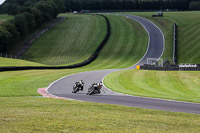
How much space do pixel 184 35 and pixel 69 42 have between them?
28.7m

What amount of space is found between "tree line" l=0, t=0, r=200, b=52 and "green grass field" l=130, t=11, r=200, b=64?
3295 centimetres

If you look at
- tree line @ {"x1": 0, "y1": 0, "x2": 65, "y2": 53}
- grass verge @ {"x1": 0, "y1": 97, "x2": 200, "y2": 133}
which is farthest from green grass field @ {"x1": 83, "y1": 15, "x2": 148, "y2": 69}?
grass verge @ {"x1": 0, "y1": 97, "x2": 200, "y2": 133}

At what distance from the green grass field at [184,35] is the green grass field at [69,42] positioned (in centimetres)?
1642

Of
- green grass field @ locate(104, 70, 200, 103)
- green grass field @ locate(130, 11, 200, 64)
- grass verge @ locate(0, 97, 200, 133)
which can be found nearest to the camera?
grass verge @ locate(0, 97, 200, 133)

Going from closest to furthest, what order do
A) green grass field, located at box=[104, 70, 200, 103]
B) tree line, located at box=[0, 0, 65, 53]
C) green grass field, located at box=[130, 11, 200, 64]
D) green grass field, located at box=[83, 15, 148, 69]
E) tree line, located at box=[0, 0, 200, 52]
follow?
green grass field, located at box=[104, 70, 200, 103]
green grass field, located at box=[83, 15, 148, 69]
green grass field, located at box=[130, 11, 200, 64]
tree line, located at box=[0, 0, 65, 53]
tree line, located at box=[0, 0, 200, 52]

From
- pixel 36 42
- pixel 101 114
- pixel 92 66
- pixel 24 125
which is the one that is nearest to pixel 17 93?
pixel 101 114

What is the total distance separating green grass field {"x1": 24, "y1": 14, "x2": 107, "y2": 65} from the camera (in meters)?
87.1

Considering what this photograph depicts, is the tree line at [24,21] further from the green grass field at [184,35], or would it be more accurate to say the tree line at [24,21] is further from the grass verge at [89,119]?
the grass verge at [89,119]

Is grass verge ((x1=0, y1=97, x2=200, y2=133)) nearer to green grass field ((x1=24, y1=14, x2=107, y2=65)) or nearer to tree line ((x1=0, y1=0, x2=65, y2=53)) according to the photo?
green grass field ((x1=24, y1=14, x2=107, y2=65))

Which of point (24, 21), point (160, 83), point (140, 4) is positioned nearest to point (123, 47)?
point (24, 21)

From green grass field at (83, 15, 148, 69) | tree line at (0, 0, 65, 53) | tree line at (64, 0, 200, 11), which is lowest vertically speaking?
green grass field at (83, 15, 148, 69)

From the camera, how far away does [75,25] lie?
119 metres

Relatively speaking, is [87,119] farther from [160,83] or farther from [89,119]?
[160,83]

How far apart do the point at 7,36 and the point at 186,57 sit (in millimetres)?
40324
